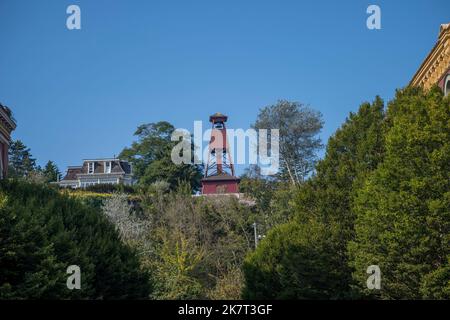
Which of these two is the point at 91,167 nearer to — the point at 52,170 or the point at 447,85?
the point at 52,170

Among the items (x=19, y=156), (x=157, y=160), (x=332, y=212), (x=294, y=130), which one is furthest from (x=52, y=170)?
(x=332, y=212)

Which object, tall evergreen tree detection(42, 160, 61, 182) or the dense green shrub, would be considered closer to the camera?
the dense green shrub

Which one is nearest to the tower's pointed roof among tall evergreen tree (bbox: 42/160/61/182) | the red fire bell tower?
the red fire bell tower

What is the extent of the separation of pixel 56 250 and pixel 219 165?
3850 cm

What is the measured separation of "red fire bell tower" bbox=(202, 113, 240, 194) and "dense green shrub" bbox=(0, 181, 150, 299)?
30.9 m

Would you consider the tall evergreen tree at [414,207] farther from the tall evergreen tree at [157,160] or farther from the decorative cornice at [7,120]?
the tall evergreen tree at [157,160]

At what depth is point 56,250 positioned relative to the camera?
20.7m

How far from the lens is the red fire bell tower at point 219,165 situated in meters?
57.2

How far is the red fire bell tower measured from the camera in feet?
188

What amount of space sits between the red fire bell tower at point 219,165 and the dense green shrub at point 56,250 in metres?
30.9

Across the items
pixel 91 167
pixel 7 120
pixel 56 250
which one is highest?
pixel 91 167

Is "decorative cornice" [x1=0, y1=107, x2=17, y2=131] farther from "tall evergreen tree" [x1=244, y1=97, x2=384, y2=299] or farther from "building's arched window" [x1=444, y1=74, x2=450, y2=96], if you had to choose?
"building's arched window" [x1=444, y1=74, x2=450, y2=96]
